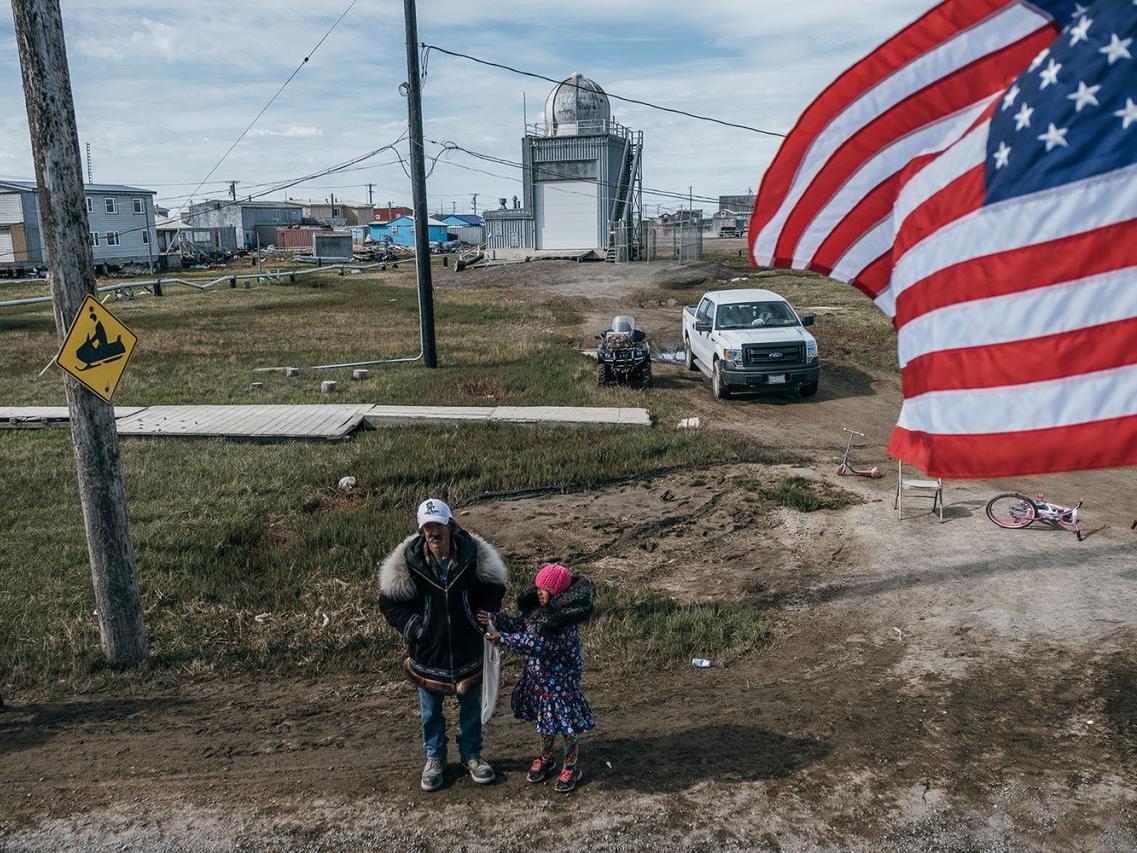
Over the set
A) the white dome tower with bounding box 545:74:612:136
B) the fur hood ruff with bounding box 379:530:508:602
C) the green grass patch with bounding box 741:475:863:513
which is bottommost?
the green grass patch with bounding box 741:475:863:513

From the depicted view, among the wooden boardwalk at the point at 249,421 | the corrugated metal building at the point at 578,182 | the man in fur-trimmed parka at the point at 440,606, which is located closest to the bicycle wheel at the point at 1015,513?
the man in fur-trimmed parka at the point at 440,606

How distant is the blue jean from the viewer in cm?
564

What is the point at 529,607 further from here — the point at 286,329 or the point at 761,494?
the point at 286,329

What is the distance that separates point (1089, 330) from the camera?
4199mm

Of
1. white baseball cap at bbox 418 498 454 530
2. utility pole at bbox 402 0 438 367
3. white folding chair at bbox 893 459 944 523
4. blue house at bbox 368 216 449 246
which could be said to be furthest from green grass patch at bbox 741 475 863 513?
blue house at bbox 368 216 449 246

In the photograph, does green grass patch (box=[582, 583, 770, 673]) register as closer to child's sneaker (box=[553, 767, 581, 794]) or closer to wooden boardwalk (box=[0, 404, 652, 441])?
child's sneaker (box=[553, 767, 581, 794])

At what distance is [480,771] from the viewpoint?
18.5 ft

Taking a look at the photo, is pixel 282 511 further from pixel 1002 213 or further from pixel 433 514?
pixel 1002 213

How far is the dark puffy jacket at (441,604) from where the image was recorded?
5.48m

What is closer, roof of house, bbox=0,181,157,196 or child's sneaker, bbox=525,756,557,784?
child's sneaker, bbox=525,756,557,784

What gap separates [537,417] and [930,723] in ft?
31.0

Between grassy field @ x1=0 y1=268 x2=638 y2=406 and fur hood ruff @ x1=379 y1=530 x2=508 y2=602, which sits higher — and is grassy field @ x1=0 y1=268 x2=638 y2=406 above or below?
below

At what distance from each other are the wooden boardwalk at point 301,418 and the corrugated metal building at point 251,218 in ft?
255

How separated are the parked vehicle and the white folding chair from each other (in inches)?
300
